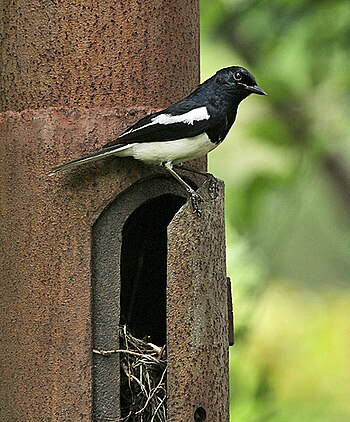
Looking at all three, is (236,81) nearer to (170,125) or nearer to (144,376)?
(170,125)

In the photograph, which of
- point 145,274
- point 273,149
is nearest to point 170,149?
point 145,274

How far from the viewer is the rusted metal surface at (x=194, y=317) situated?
127 inches

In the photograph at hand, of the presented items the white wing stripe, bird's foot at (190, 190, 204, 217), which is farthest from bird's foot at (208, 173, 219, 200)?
the white wing stripe

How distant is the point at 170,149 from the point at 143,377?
0.73 metres

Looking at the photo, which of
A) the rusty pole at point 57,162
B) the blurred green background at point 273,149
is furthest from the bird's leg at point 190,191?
the blurred green background at point 273,149

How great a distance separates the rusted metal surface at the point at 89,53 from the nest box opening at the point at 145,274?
518 mm

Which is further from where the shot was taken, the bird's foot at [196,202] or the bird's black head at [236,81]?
the bird's black head at [236,81]

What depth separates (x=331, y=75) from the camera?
15.5ft

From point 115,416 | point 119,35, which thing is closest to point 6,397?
point 115,416

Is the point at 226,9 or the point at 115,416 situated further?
the point at 226,9

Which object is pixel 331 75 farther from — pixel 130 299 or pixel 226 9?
pixel 130 299

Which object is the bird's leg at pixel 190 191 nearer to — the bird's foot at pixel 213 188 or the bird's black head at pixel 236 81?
the bird's foot at pixel 213 188

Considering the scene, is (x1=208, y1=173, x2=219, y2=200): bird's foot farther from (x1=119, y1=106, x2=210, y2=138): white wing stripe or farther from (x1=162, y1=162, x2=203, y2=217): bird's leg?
(x1=119, y1=106, x2=210, y2=138): white wing stripe

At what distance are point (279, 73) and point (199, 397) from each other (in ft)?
6.22
